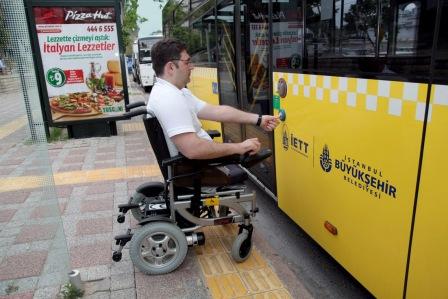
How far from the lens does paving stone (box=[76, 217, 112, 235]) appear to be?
3.48 meters

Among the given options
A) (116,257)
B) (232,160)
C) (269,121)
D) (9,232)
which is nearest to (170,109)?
(232,160)

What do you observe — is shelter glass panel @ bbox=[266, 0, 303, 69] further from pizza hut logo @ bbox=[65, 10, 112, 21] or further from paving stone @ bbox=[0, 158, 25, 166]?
pizza hut logo @ bbox=[65, 10, 112, 21]

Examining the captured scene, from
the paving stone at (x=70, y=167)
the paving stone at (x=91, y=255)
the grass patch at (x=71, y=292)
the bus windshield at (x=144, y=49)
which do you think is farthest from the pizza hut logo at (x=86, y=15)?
the bus windshield at (x=144, y=49)

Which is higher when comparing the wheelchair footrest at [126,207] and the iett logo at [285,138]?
the iett logo at [285,138]

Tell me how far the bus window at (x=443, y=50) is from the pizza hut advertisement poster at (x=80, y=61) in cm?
628

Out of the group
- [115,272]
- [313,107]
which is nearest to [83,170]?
[115,272]

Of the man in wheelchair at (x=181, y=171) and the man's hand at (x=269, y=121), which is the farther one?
the man's hand at (x=269, y=121)

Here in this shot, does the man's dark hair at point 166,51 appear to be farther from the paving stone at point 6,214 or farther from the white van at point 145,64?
the white van at point 145,64

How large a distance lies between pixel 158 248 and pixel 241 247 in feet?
1.96

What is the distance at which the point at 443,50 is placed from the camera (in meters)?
1.51

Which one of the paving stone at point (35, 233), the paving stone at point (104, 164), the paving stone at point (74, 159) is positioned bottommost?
the paving stone at point (74, 159)

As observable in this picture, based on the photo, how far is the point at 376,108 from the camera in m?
1.92

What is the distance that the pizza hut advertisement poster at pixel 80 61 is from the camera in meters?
6.55

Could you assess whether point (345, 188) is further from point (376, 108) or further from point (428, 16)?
point (428, 16)
